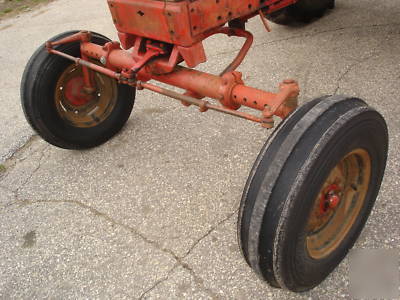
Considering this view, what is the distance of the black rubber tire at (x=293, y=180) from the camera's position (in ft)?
4.75

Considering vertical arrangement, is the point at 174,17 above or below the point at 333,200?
above

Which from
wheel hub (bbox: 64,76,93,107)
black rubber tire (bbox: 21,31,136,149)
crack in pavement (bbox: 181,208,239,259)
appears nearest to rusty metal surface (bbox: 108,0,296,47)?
black rubber tire (bbox: 21,31,136,149)

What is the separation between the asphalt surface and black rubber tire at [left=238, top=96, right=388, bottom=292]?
426 mm

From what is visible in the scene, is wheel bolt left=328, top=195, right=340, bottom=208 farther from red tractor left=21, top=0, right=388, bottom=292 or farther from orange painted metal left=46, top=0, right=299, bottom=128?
orange painted metal left=46, top=0, right=299, bottom=128

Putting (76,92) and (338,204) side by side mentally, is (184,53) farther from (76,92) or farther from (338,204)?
(76,92)

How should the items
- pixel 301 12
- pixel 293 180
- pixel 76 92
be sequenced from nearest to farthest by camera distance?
pixel 293 180, pixel 76 92, pixel 301 12

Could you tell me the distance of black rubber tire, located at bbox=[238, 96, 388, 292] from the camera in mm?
1448

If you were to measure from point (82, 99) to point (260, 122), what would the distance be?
1691 millimetres

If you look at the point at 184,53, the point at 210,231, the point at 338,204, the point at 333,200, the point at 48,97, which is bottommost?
the point at 210,231

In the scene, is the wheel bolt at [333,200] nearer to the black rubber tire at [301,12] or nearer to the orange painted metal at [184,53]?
the orange painted metal at [184,53]

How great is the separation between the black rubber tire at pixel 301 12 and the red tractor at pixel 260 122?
1681 millimetres

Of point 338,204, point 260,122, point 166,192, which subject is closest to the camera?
point 260,122

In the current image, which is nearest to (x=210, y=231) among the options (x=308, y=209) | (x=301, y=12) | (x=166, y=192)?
(x=166, y=192)

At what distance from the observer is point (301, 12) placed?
4281 mm
